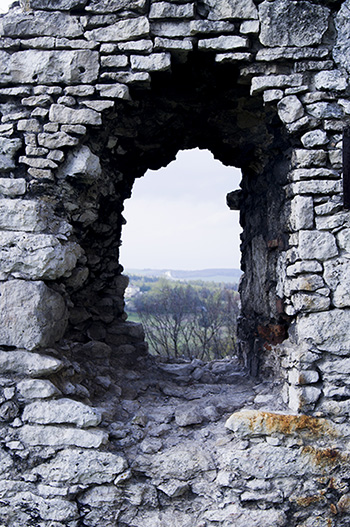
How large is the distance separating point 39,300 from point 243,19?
2.44 m

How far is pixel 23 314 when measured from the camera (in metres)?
2.68

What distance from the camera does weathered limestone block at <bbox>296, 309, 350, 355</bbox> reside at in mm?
2621

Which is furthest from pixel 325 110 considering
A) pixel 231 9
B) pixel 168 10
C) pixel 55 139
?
pixel 55 139

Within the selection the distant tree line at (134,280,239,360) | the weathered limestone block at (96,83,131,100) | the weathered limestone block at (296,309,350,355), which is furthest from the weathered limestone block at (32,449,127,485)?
the distant tree line at (134,280,239,360)

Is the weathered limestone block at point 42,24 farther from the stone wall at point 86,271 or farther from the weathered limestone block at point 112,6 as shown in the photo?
the weathered limestone block at point 112,6

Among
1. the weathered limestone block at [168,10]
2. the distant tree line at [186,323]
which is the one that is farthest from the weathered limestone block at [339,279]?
the distant tree line at [186,323]

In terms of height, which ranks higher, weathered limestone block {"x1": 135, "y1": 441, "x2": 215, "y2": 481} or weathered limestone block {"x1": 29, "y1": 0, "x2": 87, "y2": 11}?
weathered limestone block {"x1": 29, "y1": 0, "x2": 87, "y2": 11}

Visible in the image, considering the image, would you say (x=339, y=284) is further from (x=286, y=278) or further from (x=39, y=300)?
(x=39, y=300)

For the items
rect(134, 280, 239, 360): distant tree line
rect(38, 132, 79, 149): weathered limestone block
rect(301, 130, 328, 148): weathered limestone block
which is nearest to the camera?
rect(301, 130, 328, 148): weathered limestone block

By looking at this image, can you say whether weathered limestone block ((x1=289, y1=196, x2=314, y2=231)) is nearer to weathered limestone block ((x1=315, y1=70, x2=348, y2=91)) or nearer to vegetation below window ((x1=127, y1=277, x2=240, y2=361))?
weathered limestone block ((x1=315, y1=70, x2=348, y2=91))

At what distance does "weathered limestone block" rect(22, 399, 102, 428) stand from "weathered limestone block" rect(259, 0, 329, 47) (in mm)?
2837

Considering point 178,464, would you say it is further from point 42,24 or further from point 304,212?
point 42,24

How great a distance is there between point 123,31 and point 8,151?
120 centimetres

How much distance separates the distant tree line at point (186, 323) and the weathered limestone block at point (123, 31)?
9.34 meters
